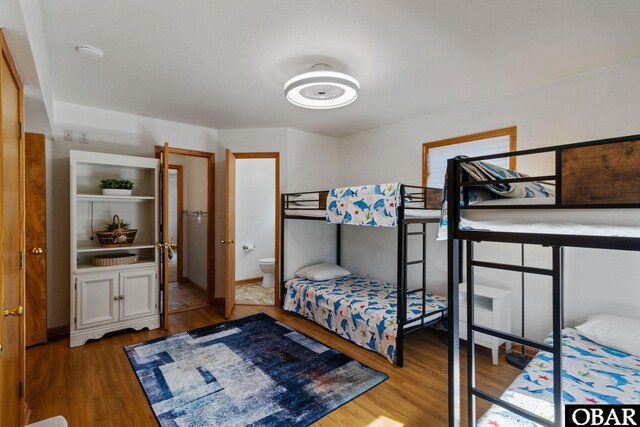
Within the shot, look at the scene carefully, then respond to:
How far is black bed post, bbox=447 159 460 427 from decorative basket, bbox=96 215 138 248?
323cm

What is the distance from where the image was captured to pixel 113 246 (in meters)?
3.20

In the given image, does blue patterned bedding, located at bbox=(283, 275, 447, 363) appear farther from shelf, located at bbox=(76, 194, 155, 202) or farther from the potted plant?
the potted plant

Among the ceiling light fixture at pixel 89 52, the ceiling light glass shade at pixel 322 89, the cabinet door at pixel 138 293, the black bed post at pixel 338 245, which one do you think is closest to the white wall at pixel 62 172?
the cabinet door at pixel 138 293

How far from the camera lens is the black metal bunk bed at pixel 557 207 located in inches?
40.5

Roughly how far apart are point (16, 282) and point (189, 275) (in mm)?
3884

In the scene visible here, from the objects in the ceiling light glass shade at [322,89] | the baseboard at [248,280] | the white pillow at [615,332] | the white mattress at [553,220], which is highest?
the ceiling light glass shade at [322,89]

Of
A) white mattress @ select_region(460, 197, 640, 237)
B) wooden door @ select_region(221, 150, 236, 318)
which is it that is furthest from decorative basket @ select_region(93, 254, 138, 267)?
white mattress @ select_region(460, 197, 640, 237)

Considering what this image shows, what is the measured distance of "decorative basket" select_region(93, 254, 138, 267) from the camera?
311cm

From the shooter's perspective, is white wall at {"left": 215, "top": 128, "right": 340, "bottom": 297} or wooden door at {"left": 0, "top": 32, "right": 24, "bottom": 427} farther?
white wall at {"left": 215, "top": 128, "right": 340, "bottom": 297}

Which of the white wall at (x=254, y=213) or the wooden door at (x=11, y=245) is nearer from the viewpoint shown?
the wooden door at (x=11, y=245)

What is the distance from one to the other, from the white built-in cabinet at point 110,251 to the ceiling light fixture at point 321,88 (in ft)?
6.32

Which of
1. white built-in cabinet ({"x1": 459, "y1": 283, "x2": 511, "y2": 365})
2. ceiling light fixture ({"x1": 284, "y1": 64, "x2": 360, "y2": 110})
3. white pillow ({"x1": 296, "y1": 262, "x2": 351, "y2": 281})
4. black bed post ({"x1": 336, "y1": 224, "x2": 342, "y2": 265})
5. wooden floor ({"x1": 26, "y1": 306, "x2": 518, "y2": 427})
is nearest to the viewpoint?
wooden floor ({"x1": 26, "y1": 306, "x2": 518, "y2": 427})

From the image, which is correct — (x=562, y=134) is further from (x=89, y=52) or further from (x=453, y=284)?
(x=89, y=52)

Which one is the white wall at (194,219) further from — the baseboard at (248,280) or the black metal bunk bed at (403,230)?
the black metal bunk bed at (403,230)
